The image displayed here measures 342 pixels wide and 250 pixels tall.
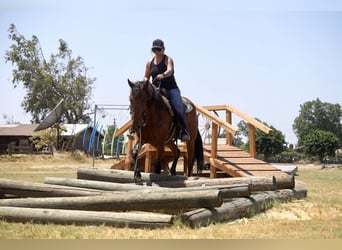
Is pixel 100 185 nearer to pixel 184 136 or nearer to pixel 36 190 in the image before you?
pixel 36 190

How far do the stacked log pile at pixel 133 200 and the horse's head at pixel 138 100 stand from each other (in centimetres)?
87

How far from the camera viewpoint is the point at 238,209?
518cm

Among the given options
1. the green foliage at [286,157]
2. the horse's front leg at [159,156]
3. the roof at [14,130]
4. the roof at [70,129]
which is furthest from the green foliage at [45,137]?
the green foliage at [286,157]

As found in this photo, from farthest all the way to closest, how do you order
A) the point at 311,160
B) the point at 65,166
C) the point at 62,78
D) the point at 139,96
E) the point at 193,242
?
the point at 311,160
the point at 65,166
the point at 62,78
the point at 139,96
the point at 193,242

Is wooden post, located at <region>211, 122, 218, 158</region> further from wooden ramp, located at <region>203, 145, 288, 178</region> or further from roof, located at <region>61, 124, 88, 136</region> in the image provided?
roof, located at <region>61, 124, 88, 136</region>

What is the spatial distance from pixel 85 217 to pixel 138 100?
1730mm

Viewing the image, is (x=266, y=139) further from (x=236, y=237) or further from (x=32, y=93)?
(x=236, y=237)

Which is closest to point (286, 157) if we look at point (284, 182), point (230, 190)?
point (284, 182)

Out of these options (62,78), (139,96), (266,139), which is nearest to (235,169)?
(139,96)

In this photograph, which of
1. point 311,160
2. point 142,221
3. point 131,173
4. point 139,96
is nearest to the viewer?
point 142,221

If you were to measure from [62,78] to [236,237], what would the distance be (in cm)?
572

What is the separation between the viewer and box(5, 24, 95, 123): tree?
23.5ft

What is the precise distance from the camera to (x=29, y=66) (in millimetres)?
7891

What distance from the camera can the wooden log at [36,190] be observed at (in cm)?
562
